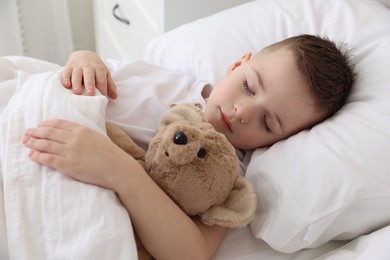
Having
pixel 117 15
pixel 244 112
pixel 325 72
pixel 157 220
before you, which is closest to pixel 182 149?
pixel 157 220

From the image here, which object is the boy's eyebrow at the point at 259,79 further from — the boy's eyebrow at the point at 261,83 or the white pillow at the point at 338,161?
the white pillow at the point at 338,161

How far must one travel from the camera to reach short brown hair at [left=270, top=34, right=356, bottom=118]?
87 centimetres

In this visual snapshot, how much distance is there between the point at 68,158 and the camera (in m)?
0.65

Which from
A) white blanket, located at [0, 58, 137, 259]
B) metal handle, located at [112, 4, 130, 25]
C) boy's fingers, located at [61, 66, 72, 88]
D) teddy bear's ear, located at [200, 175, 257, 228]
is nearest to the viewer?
white blanket, located at [0, 58, 137, 259]

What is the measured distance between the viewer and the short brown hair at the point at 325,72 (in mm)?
870

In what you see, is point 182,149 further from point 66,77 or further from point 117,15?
point 117,15

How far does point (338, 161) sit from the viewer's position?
Answer: 723 millimetres

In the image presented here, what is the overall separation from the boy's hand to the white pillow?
0.88 ft

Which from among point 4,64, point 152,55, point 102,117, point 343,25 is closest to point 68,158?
point 102,117

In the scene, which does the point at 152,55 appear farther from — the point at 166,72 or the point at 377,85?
the point at 377,85

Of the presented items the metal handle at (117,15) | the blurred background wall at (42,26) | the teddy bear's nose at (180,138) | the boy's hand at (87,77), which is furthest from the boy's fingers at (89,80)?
the blurred background wall at (42,26)

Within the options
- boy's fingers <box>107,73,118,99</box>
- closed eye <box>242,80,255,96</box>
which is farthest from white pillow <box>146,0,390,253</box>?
boy's fingers <box>107,73,118,99</box>

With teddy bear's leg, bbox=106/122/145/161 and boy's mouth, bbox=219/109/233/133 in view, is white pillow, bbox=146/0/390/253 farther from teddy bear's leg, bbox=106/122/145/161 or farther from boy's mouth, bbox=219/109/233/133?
teddy bear's leg, bbox=106/122/145/161

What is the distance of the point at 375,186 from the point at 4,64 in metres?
0.73
